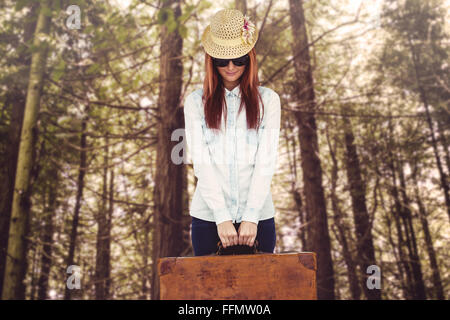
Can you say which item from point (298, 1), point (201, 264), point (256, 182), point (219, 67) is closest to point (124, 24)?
point (219, 67)

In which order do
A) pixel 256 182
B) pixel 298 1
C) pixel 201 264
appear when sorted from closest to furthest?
1. pixel 201 264
2. pixel 256 182
3. pixel 298 1

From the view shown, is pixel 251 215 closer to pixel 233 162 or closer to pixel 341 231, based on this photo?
pixel 233 162

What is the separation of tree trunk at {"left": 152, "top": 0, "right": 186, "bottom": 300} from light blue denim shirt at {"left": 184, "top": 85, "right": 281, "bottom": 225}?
267cm

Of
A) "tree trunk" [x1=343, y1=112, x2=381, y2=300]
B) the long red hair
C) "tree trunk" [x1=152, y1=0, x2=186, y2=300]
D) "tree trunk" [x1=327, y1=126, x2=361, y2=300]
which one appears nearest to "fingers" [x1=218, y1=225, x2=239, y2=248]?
the long red hair

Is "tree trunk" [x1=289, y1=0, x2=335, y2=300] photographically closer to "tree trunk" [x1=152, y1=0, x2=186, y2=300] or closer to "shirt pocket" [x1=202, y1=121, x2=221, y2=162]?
"tree trunk" [x1=152, y1=0, x2=186, y2=300]

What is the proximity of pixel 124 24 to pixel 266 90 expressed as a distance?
2.57 meters

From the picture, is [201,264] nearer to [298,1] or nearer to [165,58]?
[165,58]

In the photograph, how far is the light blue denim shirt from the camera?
209 cm

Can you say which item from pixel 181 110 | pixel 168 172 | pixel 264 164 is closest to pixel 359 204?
pixel 181 110

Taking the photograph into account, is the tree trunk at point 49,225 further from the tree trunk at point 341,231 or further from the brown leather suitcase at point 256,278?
the brown leather suitcase at point 256,278

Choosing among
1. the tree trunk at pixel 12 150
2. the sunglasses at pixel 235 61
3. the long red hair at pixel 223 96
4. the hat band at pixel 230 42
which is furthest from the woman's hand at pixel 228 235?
the tree trunk at pixel 12 150

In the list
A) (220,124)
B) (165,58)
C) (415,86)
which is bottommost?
(220,124)

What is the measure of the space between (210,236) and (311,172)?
18.4ft

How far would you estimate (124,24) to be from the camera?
416cm
